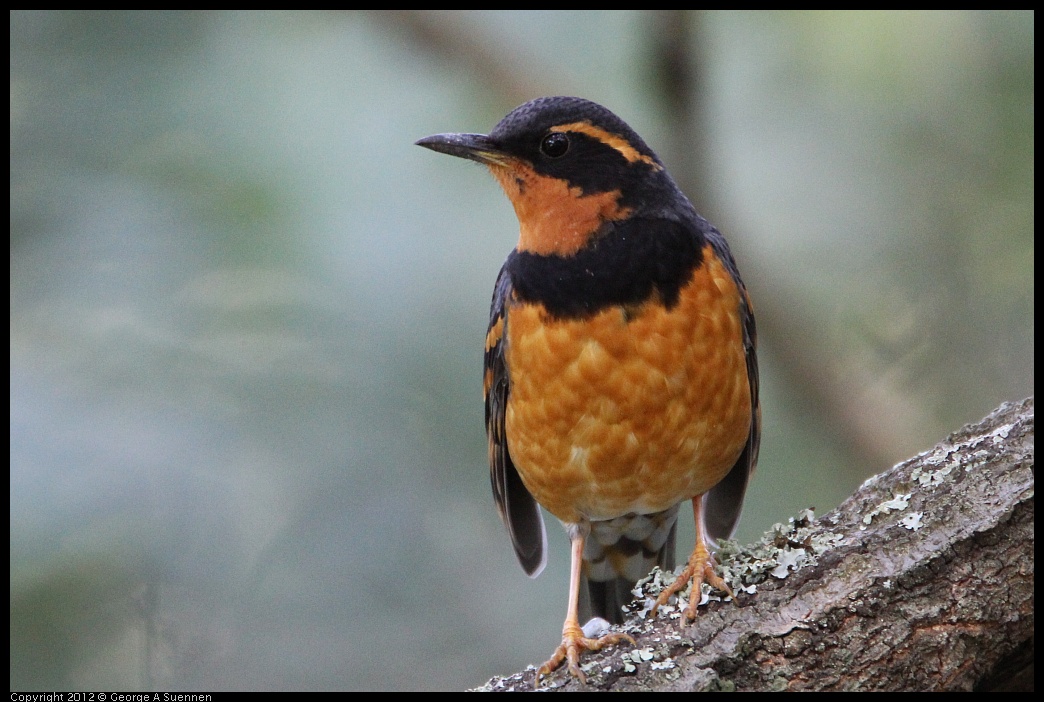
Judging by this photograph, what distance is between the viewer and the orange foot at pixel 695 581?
3.89 meters

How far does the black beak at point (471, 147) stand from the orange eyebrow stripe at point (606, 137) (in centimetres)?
29

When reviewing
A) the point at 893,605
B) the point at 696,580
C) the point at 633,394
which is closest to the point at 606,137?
the point at 633,394

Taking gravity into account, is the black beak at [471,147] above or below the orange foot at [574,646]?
above

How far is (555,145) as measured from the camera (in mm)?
4652

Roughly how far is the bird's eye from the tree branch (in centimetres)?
206

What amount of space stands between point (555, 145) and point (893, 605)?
2478 mm

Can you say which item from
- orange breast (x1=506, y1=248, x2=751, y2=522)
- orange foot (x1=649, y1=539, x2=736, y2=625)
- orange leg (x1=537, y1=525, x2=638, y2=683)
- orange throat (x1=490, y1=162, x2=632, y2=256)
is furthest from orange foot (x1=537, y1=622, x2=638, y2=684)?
orange throat (x1=490, y1=162, x2=632, y2=256)

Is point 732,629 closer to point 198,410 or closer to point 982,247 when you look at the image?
point 198,410

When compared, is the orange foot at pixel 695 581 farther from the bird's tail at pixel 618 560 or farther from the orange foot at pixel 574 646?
the bird's tail at pixel 618 560

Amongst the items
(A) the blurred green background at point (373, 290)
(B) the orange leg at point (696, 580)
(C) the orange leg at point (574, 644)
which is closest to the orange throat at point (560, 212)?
(A) the blurred green background at point (373, 290)

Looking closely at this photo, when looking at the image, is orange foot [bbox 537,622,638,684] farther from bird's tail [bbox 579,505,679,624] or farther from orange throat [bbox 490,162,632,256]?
orange throat [bbox 490,162,632,256]

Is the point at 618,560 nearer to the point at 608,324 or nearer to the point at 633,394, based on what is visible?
the point at 633,394

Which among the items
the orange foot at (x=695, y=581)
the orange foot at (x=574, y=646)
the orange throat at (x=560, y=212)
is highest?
the orange throat at (x=560, y=212)

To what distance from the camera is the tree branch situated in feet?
11.4
